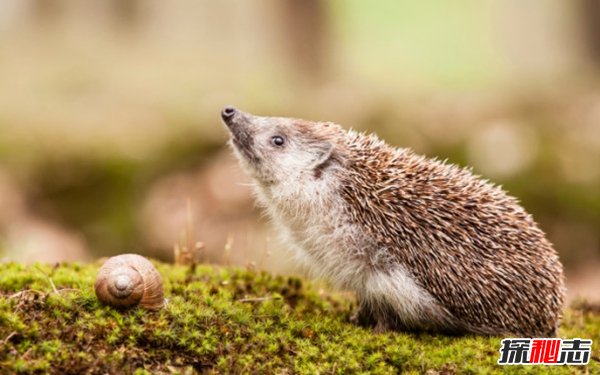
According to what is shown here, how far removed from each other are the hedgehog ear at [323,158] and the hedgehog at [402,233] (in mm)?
11

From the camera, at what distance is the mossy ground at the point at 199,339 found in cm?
503

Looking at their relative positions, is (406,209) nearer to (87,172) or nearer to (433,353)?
(433,353)

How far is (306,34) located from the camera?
61.1ft

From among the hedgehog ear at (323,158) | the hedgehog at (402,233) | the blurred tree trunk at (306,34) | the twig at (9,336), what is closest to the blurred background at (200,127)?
the blurred tree trunk at (306,34)

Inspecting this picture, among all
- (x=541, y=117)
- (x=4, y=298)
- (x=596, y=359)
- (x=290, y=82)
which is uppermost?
(x=290, y=82)

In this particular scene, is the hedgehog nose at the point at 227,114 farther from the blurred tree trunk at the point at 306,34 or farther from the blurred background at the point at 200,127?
the blurred tree trunk at the point at 306,34

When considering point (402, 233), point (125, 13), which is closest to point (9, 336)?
point (402, 233)

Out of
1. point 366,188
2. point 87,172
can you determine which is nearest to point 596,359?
point 366,188

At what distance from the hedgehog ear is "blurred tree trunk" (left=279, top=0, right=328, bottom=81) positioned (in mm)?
12259

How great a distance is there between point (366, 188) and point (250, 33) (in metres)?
28.5

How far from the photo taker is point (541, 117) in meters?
13.9

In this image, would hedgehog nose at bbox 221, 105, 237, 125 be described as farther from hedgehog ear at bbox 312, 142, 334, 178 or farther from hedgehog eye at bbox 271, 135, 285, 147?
hedgehog ear at bbox 312, 142, 334, 178

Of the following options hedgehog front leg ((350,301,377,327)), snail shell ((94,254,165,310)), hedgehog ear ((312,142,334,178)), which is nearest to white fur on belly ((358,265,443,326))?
hedgehog front leg ((350,301,377,327))

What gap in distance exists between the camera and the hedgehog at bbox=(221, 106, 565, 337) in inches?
240
